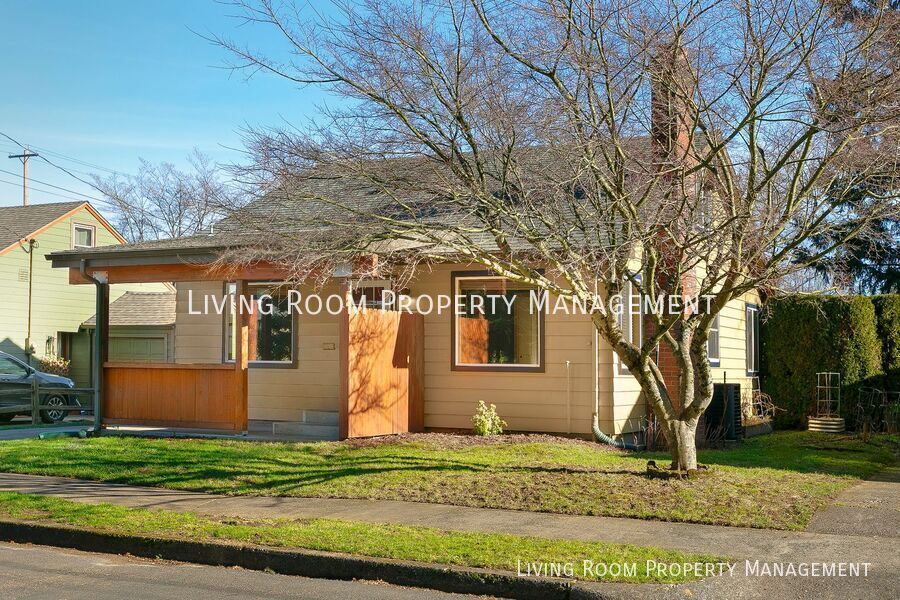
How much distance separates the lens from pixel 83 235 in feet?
107

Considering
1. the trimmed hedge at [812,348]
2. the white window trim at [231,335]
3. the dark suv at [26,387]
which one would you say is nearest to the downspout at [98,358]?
the white window trim at [231,335]

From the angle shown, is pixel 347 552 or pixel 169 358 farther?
pixel 169 358

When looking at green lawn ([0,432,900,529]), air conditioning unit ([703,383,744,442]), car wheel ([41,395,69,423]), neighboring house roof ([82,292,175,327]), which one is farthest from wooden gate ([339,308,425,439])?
neighboring house roof ([82,292,175,327])

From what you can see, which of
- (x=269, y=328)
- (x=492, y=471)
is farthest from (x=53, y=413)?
(x=492, y=471)

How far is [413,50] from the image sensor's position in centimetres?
945

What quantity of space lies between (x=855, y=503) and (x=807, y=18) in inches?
196

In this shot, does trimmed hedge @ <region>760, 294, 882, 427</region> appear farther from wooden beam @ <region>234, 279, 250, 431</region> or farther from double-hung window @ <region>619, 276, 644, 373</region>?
wooden beam @ <region>234, 279, 250, 431</region>

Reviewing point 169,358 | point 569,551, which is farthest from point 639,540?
point 169,358

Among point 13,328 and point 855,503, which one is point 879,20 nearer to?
point 855,503

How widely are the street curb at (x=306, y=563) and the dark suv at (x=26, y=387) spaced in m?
13.3

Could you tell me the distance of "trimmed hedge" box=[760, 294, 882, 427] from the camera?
18.3 meters

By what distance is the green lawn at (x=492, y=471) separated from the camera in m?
9.27

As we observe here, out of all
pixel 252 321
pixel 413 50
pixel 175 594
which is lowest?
pixel 175 594

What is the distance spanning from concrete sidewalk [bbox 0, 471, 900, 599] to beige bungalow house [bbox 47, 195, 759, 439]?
3.89 metres
